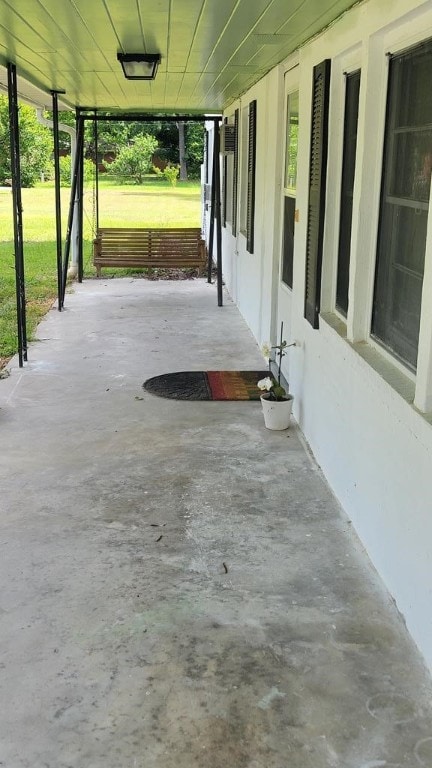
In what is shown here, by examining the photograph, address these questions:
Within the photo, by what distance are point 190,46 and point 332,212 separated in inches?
54.9

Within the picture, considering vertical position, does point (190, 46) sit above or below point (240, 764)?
above

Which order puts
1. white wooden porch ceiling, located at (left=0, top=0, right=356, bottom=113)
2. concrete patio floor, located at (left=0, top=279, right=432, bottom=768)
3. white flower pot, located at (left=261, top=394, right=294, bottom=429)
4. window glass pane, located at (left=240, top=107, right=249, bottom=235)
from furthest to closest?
window glass pane, located at (left=240, top=107, right=249, bottom=235)
white flower pot, located at (left=261, top=394, right=294, bottom=429)
white wooden porch ceiling, located at (left=0, top=0, right=356, bottom=113)
concrete patio floor, located at (left=0, top=279, right=432, bottom=768)

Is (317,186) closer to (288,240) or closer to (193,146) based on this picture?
(288,240)

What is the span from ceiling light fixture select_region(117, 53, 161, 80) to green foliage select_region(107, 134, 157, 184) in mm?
24116

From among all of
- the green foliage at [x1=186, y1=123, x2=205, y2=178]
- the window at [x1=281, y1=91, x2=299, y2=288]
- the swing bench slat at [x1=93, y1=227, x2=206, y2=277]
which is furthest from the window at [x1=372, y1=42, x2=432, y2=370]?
the green foliage at [x1=186, y1=123, x2=205, y2=178]

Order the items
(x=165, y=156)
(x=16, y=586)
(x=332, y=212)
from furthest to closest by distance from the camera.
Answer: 1. (x=165, y=156)
2. (x=332, y=212)
3. (x=16, y=586)

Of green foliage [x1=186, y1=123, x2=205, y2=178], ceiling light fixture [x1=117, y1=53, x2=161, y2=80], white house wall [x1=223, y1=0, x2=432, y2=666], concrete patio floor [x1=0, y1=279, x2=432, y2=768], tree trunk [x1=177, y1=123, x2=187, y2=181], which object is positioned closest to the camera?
concrete patio floor [x1=0, y1=279, x2=432, y2=768]

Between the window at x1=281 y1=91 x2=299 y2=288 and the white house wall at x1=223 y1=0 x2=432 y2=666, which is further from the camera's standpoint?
the window at x1=281 y1=91 x2=299 y2=288

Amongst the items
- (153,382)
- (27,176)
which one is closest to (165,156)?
(27,176)

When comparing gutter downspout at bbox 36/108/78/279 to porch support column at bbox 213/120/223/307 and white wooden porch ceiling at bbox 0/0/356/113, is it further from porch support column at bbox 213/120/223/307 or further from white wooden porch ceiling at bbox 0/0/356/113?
white wooden porch ceiling at bbox 0/0/356/113

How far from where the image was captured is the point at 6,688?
2.24 m

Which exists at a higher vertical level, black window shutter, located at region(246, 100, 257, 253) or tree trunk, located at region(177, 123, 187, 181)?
tree trunk, located at region(177, 123, 187, 181)

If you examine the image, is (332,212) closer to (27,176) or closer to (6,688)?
(6,688)

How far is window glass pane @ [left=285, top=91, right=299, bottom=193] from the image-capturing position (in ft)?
16.4
